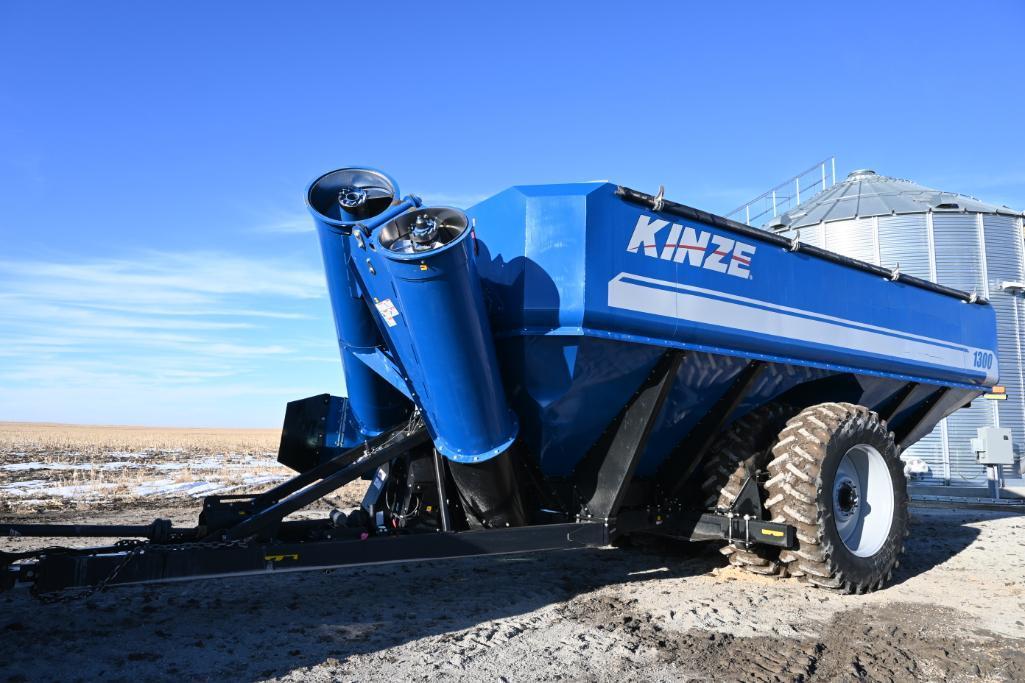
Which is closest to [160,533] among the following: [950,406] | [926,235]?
[950,406]

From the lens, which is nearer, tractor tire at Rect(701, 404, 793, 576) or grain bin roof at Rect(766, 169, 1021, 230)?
tractor tire at Rect(701, 404, 793, 576)

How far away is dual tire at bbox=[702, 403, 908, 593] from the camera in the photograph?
18.7 ft

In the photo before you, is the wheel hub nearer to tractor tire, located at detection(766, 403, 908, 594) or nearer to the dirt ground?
tractor tire, located at detection(766, 403, 908, 594)

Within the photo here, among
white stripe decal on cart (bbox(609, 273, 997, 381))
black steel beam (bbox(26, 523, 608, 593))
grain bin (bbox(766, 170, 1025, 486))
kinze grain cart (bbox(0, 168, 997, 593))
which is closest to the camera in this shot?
black steel beam (bbox(26, 523, 608, 593))

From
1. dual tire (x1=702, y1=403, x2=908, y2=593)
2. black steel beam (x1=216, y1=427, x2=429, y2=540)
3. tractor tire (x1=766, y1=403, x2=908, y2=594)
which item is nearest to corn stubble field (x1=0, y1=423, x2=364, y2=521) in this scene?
black steel beam (x1=216, y1=427, x2=429, y2=540)

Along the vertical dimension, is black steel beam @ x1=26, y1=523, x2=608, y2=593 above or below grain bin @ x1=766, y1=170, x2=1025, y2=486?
below

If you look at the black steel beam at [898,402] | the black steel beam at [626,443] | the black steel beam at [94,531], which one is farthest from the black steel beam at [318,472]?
the black steel beam at [898,402]

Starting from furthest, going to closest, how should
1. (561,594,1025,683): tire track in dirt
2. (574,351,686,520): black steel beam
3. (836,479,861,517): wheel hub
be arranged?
(836,479,861,517): wheel hub → (574,351,686,520): black steel beam → (561,594,1025,683): tire track in dirt

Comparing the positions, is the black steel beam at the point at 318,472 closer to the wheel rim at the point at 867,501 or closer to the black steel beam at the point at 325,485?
the black steel beam at the point at 325,485

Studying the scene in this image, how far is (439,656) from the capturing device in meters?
4.05

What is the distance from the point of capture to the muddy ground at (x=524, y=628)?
3.89m

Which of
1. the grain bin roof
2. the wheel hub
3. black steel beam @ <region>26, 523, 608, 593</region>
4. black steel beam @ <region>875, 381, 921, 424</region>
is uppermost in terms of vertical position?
the grain bin roof

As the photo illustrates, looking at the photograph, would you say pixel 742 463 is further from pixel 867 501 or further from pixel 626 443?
pixel 867 501

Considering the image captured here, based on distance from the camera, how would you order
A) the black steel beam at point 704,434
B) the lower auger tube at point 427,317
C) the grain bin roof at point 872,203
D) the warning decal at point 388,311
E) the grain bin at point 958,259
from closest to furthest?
the lower auger tube at point 427,317, the warning decal at point 388,311, the black steel beam at point 704,434, the grain bin at point 958,259, the grain bin roof at point 872,203
